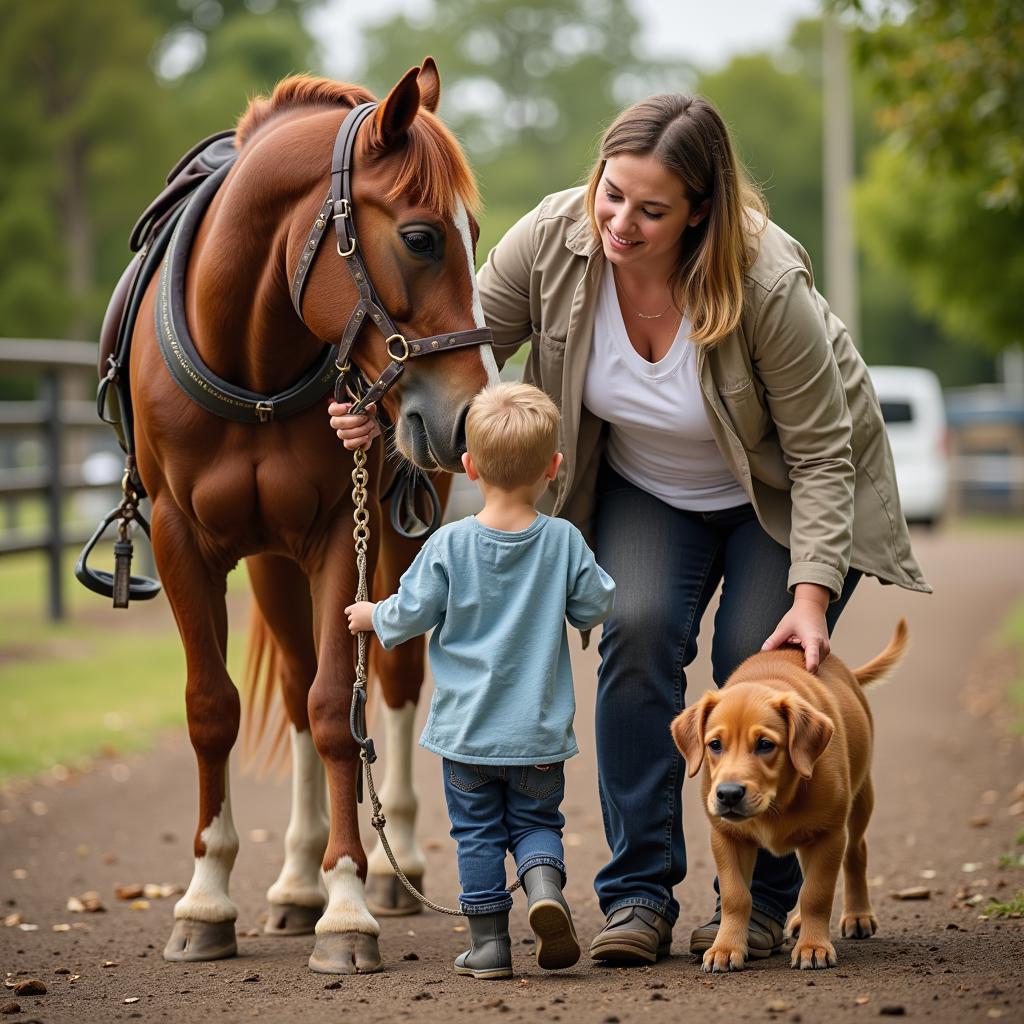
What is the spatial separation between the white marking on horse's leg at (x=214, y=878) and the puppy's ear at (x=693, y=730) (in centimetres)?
139

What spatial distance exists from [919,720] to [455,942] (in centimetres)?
478

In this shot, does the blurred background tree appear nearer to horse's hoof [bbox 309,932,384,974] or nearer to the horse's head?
the horse's head

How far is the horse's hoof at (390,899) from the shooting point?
495 centimetres

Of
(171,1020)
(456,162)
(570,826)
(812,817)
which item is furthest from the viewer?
(570,826)

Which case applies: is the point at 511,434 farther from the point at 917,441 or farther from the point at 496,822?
the point at 917,441

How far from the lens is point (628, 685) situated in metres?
4.11

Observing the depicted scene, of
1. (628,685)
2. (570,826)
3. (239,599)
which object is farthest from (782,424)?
(239,599)

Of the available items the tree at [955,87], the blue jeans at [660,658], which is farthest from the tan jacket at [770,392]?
the tree at [955,87]

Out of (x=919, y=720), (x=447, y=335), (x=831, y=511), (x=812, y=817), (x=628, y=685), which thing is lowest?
(x=919, y=720)

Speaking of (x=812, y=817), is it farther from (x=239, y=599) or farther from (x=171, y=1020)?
(x=239, y=599)

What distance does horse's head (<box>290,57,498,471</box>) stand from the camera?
383 cm

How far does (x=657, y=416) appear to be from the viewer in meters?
4.15

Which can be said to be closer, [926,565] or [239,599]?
[239,599]

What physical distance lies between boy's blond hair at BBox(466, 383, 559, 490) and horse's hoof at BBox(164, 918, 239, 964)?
1514 mm
